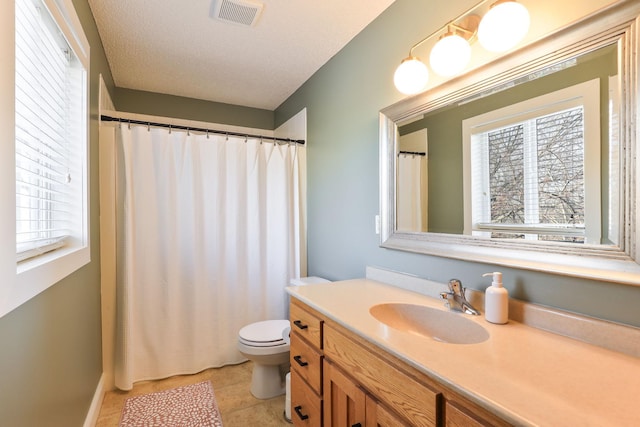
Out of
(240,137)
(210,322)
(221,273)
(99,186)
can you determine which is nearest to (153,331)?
(210,322)

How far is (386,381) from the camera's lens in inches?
37.5

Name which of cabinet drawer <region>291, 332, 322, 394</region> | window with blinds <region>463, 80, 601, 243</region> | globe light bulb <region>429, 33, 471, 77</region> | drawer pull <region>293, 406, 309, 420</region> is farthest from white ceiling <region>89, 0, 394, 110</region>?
drawer pull <region>293, 406, 309, 420</region>

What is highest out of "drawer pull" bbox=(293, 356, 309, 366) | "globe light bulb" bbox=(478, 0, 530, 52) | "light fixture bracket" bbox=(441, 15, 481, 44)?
"light fixture bracket" bbox=(441, 15, 481, 44)

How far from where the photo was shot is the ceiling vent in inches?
66.4

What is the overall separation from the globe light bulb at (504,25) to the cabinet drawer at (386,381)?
1.15 metres

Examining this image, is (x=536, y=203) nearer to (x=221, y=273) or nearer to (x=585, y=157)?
(x=585, y=157)

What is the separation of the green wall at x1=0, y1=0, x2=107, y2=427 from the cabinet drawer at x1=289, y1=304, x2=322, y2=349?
96 cm

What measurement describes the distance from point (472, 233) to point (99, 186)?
2.16m

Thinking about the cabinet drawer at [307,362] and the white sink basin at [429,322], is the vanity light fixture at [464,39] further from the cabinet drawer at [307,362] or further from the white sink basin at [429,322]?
the cabinet drawer at [307,362]

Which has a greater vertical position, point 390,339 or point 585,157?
point 585,157

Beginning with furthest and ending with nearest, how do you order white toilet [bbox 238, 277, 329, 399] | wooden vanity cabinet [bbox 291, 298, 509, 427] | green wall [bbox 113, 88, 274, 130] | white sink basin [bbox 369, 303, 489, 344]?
green wall [bbox 113, 88, 274, 130], white toilet [bbox 238, 277, 329, 399], white sink basin [bbox 369, 303, 489, 344], wooden vanity cabinet [bbox 291, 298, 509, 427]

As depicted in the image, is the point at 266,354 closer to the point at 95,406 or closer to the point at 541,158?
the point at 95,406

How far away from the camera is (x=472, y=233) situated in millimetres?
1307

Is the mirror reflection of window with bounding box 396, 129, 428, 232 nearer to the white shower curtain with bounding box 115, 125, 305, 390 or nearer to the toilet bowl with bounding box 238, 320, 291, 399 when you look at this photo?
the toilet bowl with bounding box 238, 320, 291, 399
